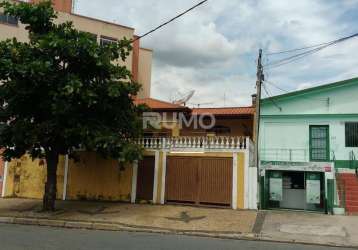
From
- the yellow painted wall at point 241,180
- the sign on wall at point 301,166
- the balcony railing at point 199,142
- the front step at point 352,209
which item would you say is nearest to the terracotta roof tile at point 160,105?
the balcony railing at point 199,142

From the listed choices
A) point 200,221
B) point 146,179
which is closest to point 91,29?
point 146,179

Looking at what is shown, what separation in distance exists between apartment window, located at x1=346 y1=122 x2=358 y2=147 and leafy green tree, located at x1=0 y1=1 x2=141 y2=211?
10.7 m

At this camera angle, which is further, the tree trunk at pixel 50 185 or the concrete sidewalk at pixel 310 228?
the tree trunk at pixel 50 185

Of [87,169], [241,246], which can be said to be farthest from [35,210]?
[241,246]

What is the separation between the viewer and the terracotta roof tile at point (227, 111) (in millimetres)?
21969

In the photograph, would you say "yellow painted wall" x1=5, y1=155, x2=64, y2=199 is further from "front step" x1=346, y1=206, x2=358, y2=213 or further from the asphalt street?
"front step" x1=346, y1=206, x2=358, y2=213

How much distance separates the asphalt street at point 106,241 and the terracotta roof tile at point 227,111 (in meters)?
11.0

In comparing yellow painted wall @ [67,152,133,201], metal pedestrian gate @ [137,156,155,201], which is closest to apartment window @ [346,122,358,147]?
metal pedestrian gate @ [137,156,155,201]

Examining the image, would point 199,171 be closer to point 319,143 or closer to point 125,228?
point 125,228

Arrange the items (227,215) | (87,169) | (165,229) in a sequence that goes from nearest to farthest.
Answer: (165,229), (227,215), (87,169)

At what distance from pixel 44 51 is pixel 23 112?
2.43 metres

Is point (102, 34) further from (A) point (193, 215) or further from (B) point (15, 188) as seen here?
(A) point (193, 215)

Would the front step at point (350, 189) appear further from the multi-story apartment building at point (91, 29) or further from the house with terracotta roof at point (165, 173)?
the multi-story apartment building at point (91, 29)

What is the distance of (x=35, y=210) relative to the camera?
627 inches
